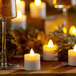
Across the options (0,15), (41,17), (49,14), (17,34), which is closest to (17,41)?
(17,34)

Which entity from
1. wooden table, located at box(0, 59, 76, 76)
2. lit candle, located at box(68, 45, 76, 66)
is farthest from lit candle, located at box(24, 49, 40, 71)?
lit candle, located at box(68, 45, 76, 66)

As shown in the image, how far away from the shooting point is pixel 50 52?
6.81 ft

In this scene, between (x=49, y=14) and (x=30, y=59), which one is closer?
(x=30, y=59)

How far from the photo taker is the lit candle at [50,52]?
2062 millimetres

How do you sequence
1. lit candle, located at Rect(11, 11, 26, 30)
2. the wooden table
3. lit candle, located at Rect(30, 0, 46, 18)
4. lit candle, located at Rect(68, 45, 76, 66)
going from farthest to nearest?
lit candle, located at Rect(30, 0, 46, 18) < lit candle, located at Rect(11, 11, 26, 30) < lit candle, located at Rect(68, 45, 76, 66) < the wooden table

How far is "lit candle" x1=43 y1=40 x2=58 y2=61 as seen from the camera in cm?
206

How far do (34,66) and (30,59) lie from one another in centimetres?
5

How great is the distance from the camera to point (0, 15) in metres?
1.80

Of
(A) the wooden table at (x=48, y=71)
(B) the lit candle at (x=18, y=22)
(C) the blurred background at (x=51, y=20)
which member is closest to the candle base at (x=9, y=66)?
(A) the wooden table at (x=48, y=71)

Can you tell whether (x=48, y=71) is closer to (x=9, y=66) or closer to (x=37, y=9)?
(x=9, y=66)

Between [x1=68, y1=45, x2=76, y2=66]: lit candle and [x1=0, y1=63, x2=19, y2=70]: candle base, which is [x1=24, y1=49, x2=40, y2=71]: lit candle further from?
[x1=68, y1=45, x2=76, y2=66]: lit candle

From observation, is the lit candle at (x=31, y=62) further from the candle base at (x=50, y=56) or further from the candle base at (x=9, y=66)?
the candle base at (x=50, y=56)

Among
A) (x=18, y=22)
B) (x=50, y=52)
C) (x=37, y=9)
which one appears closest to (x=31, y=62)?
(x=50, y=52)

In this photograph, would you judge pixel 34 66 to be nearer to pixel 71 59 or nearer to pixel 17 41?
pixel 71 59
